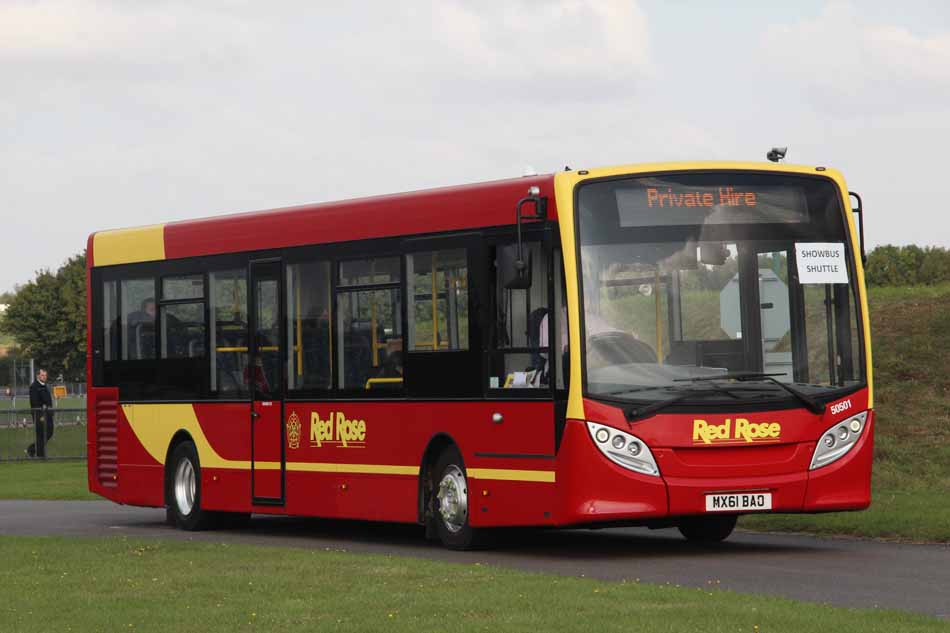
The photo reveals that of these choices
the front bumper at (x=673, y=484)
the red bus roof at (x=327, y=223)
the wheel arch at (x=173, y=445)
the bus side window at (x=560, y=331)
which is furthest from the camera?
the wheel arch at (x=173, y=445)

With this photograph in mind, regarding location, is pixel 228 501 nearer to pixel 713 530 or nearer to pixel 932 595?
pixel 713 530

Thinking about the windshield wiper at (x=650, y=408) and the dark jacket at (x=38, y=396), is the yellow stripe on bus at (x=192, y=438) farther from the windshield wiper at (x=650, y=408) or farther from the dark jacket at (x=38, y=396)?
the dark jacket at (x=38, y=396)

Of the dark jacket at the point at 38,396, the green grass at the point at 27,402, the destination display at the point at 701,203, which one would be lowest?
the dark jacket at the point at 38,396

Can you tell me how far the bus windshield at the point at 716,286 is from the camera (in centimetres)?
1531

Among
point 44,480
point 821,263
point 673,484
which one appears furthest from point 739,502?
point 44,480

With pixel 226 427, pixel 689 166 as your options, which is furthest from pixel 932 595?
pixel 226 427

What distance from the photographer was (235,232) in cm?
2027

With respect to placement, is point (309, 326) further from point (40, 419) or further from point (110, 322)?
point (40, 419)

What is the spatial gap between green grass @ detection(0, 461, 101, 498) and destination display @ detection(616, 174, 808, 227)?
1478 centimetres

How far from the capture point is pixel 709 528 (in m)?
17.6

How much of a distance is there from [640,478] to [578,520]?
581 millimetres

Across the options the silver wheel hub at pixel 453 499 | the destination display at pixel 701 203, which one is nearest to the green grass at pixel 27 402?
the silver wheel hub at pixel 453 499

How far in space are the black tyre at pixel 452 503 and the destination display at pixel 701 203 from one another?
2708 millimetres

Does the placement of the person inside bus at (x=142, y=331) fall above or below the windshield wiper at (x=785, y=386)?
above
